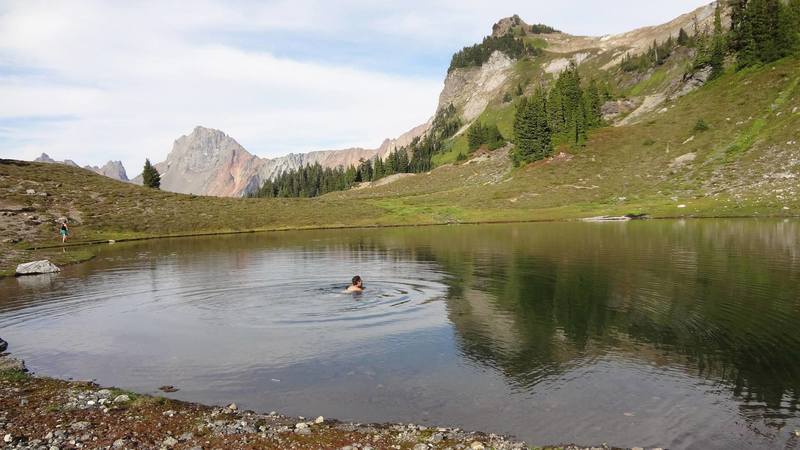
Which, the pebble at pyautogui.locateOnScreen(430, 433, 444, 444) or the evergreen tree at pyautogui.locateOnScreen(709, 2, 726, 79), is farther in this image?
the evergreen tree at pyautogui.locateOnScreen(709, 2, 726, 79)

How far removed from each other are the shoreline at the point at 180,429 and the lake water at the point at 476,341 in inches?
39.6

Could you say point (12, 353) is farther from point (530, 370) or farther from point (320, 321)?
point (530, 370)

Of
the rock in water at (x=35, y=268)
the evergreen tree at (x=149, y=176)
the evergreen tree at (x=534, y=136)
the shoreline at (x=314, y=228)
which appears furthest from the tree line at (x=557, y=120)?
the rock in water at (x=35, y=268)

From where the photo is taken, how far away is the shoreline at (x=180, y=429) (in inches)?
502

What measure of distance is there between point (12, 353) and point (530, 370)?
22.2 meters

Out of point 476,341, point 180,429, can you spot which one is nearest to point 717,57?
point 476,341

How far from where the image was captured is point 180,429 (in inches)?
545

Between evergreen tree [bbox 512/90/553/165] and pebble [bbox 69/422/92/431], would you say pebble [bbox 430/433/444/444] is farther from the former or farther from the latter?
evergreen tree [bbox 512/90/553/165]

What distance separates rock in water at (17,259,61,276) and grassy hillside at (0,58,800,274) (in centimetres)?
3914

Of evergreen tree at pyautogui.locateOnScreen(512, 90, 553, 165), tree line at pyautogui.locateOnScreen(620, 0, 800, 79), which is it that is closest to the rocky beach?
evergreen tree at pyautogui.locateOnScreen(512, 90, 553, 165)

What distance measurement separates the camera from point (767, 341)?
2025cm

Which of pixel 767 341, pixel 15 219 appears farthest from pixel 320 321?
pixel 15 219

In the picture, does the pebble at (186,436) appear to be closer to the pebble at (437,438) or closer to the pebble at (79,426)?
the pebble at (79,426)

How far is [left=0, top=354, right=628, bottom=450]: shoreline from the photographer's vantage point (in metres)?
12.8
